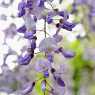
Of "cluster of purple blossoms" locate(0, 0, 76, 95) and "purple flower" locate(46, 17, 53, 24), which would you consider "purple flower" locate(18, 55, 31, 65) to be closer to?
"cluster of purple blossoms" locate(0, 0, 76, 95)

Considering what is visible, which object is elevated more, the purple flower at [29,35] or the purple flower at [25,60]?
the purple flower at [29,35]

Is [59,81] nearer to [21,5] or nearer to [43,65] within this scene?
[43,65]

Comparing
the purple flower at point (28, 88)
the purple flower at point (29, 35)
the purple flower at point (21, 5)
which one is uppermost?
the purple flower at point (21, 5)

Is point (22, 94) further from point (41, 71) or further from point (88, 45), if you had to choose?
point (88, 45)

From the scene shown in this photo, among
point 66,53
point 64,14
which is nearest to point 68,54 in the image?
point 66,53

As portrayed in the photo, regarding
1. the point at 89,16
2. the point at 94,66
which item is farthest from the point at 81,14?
the point at 94,66

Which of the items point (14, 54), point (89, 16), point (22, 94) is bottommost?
point (22, 94)

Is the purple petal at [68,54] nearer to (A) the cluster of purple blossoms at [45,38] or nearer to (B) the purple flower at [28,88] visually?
(A) the cluster of purple blossoms at [45,38]

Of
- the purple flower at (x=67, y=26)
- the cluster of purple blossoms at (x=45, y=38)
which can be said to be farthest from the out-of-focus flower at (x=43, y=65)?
the purple flower at (x=67, y=26)
